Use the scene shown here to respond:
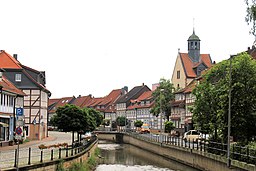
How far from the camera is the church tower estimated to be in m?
112

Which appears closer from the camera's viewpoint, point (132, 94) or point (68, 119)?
point (68, 119)

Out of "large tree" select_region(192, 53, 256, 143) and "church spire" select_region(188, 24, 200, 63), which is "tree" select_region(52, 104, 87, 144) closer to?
"large tree" select_region(192, 53, 256, 143)

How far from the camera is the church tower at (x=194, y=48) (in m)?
112

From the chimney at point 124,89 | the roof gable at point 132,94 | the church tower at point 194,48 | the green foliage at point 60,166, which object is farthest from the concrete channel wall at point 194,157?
the chimney at point 124,89

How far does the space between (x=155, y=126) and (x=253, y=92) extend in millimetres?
77736

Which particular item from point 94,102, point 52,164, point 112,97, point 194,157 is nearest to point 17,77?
point 194,157

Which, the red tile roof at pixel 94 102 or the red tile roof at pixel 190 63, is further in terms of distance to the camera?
the red tile roof at pixel 94 102

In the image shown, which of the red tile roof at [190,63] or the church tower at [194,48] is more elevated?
the church tower at [194,48]

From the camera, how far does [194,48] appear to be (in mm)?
113188

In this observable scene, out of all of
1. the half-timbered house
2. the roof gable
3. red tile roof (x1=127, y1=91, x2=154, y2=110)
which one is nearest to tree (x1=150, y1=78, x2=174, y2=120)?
red tile roof (x1=127, y1=91, x2=154, y2=110)

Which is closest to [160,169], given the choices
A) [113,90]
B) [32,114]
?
[32,114]

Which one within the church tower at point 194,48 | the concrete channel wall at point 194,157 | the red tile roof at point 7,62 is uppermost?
the church tower at point 194,48

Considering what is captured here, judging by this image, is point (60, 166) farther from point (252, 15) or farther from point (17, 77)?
point (17, 77)

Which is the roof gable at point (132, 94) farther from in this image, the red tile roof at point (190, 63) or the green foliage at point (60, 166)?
the green foliage at point (60, 166)
